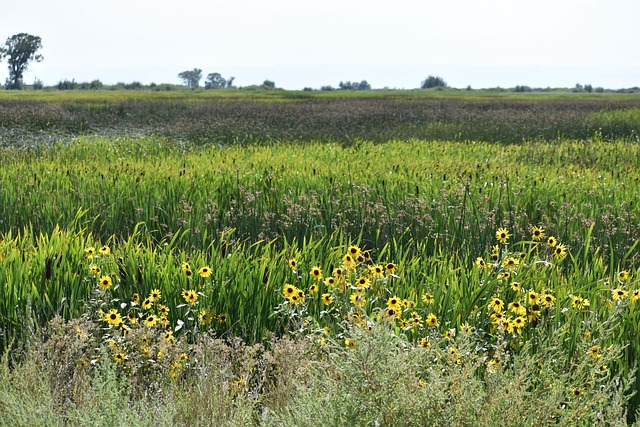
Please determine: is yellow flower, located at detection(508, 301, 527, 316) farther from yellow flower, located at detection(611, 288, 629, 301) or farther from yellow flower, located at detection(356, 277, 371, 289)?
yellow flower, located at detection(356, 277, 371, 289)

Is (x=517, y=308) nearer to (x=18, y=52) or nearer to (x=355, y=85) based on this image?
(x=18, y=52)

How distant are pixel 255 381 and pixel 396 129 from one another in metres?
16.6

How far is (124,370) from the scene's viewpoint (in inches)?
133

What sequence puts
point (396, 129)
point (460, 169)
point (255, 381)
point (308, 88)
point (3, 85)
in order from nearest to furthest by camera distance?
point (255, 381)
point (460, 169)
point (396, 129)
point (308, 88)
point (3, 85)

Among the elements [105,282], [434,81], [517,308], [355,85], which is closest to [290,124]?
[105,282]

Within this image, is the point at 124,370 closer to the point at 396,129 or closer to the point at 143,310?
the point at 143,310

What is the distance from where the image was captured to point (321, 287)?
4.24m

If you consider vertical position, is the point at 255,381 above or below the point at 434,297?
below

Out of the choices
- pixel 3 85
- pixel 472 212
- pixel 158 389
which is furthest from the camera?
pixel 3 85

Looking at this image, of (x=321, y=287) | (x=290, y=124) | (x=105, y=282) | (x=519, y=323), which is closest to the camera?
(x=519, y=323)

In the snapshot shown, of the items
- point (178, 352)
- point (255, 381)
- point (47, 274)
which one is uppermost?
point (47, 274)

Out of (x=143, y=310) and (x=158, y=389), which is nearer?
(x=158, y=389)

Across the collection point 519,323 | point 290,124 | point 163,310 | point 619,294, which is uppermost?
point 290,124

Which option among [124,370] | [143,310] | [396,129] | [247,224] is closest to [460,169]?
[247,224]
